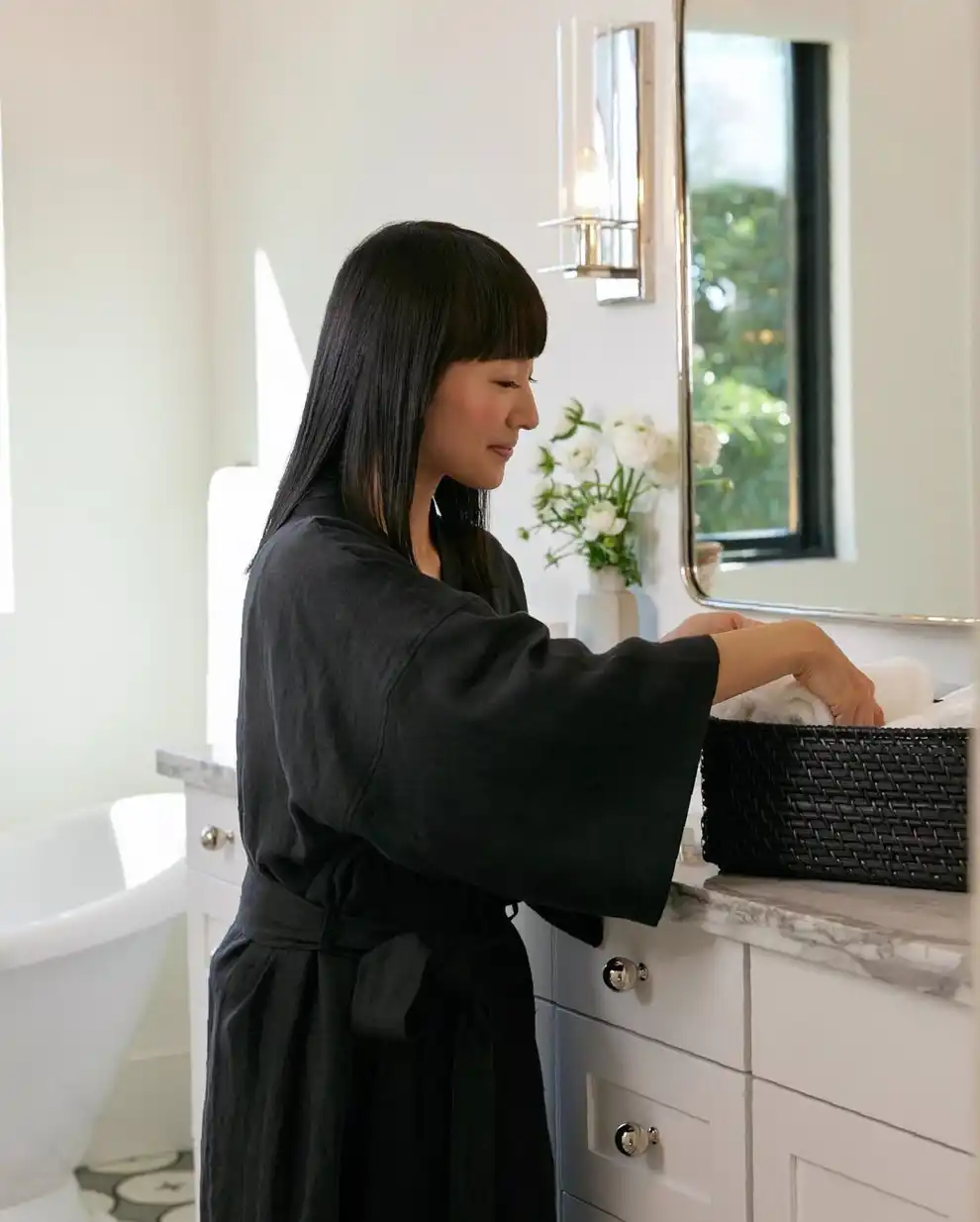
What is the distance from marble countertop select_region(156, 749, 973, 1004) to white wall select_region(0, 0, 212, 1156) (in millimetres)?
1904

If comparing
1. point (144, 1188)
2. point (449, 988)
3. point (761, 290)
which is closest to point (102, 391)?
point (144, 1188)

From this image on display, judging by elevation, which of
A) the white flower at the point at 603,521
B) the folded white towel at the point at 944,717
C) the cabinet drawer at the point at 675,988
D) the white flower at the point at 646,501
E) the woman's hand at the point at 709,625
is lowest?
the cabinet drawer at the point at 675,988

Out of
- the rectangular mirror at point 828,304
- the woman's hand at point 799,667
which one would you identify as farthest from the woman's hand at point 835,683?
the rectangular mirror at point 828,304

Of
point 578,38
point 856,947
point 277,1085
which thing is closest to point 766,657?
point 856,947

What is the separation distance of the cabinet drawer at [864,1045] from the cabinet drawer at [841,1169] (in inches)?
0.5

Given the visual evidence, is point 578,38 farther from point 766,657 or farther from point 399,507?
point 766,657

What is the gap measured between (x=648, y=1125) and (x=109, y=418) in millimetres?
2042

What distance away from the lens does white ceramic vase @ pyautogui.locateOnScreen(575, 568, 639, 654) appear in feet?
6.95

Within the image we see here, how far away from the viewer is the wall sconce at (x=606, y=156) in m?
2.13

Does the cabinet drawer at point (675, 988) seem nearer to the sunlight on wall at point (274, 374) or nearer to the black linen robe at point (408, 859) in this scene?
the black linen robe at point (408, 859)

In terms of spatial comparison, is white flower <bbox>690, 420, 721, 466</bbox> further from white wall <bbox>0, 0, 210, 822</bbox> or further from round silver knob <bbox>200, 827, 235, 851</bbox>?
white wall <bbox>0, 0, 210, 822</bbox>

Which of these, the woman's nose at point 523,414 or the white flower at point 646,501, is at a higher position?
the woman's nose at point 523,414

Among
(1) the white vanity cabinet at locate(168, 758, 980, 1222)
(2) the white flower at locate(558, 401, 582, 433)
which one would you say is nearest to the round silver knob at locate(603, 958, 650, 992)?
(1) the white vanity cabinet at locate(168, 758, 980, 1222)

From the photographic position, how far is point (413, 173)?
8.68 ft
